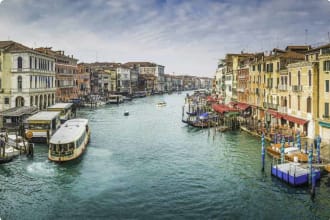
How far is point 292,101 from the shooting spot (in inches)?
781

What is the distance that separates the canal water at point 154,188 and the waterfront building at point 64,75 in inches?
932

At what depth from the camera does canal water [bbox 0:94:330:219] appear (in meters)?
9.77

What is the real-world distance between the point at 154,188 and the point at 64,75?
109 ft

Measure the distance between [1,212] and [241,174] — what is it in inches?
318

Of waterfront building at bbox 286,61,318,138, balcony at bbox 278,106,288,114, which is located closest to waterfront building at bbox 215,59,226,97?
balcony at bbox 278,106,288,114

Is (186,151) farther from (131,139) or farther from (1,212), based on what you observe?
(1,212)

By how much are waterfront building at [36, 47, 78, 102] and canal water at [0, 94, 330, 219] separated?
2367 centimetres

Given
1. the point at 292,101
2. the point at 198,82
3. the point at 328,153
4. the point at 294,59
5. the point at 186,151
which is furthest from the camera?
the point at 198,82

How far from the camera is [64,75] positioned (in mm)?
42250

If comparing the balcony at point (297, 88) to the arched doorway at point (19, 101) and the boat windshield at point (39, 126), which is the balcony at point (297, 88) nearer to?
the boat windshield at point (39, 126)

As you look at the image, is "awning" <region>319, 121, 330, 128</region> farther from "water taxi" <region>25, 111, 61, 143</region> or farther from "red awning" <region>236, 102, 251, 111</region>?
"water taxi" <region>25, 111, 61, 143</region>

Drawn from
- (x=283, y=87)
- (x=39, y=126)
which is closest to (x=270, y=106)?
(x=283, y=87)

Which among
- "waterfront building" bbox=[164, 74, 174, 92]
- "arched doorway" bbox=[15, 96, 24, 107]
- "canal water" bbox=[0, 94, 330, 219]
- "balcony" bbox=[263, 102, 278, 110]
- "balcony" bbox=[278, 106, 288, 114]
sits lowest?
"canal water" bbox=[0, 94, 330, 219]

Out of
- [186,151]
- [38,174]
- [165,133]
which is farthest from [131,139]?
[38,174]
